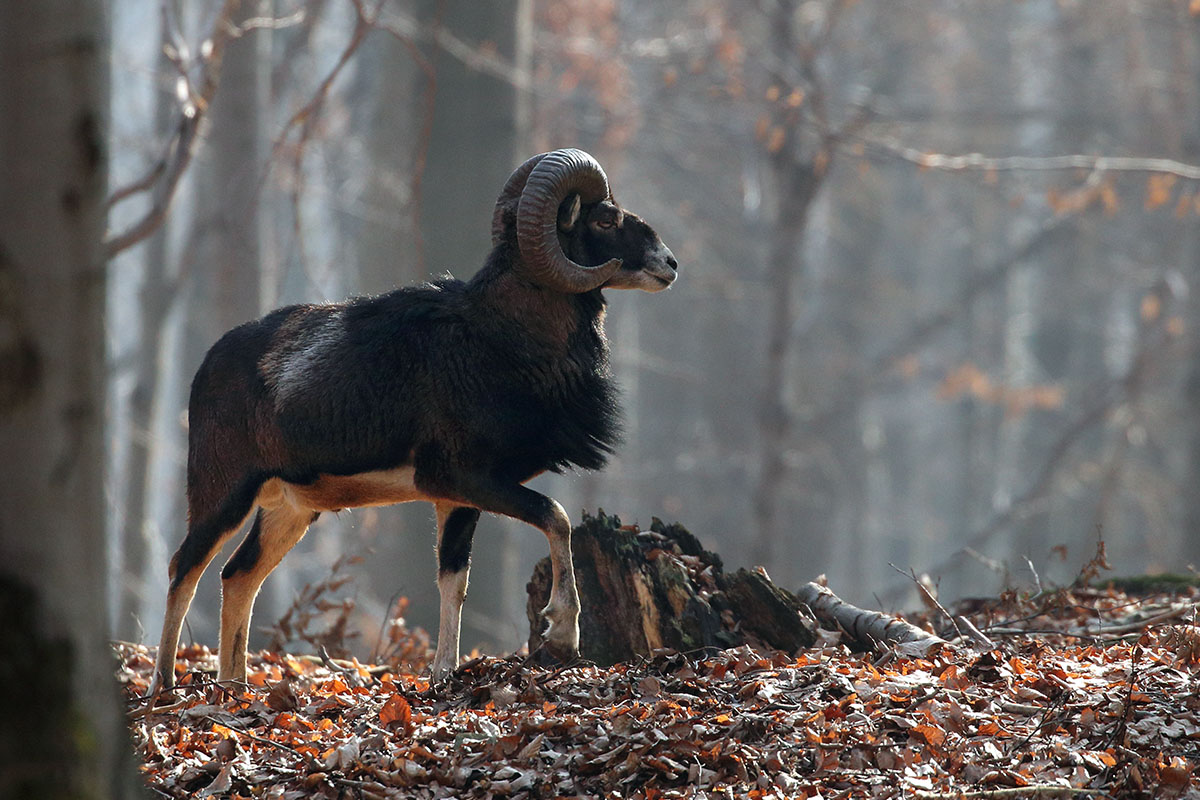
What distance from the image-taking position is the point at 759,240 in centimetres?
3131

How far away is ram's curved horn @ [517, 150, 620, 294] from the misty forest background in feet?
6.40

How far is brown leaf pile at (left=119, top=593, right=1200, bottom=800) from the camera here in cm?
468

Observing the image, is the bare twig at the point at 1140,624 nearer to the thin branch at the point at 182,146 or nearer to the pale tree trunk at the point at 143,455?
the thin branch at the point at 182,146

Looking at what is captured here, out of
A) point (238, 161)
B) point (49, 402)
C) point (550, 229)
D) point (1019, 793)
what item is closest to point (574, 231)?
point (550, 229)

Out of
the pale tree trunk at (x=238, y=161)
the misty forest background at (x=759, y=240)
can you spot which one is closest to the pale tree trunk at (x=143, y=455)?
the misty forest background at (x=759, y=240)

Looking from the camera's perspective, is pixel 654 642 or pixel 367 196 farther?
pixel 367 196

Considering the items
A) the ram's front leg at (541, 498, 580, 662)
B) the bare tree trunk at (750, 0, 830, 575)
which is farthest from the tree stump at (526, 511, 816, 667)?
the bare tree trunk at (750, 0, 830, 575)

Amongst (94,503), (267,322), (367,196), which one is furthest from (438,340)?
(367,196)

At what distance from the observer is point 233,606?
24.0 feet

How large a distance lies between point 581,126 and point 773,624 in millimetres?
18817

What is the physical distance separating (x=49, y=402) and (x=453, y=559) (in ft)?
12.6

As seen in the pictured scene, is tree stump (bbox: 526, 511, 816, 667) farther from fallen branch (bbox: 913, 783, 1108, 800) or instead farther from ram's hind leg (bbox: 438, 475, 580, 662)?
fallen branch (bbox: 913, 783, 1108, 800)

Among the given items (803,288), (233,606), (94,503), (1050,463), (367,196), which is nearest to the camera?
(94,503)

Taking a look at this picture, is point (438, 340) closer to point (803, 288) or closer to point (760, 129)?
point (760, 129)
